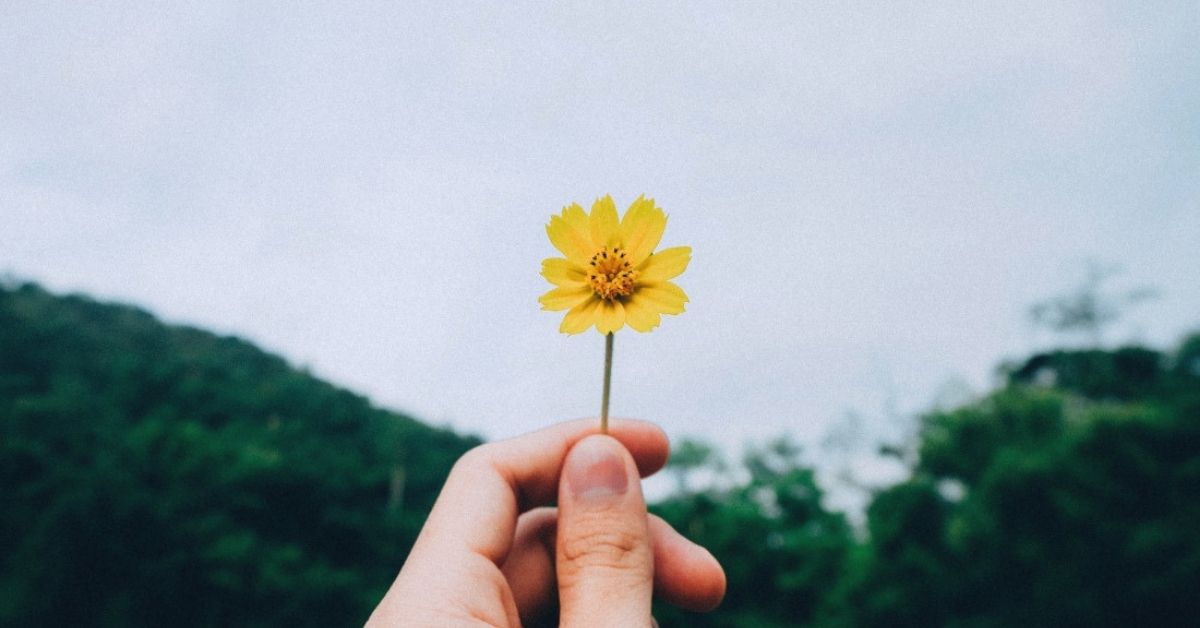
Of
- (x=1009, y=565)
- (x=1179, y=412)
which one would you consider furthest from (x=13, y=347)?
(x=1179, y=412)

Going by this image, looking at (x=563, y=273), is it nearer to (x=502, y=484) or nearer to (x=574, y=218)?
(x=574, y=218)

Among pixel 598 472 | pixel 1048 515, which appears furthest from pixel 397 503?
pixel 598 472

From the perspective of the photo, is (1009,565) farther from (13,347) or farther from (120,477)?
(13,347)

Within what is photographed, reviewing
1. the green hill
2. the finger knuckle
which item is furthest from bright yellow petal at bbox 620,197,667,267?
the green hill

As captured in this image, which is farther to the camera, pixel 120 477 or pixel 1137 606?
pixel 120 477

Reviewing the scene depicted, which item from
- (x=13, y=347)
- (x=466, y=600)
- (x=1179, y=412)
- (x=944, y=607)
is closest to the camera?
(x=466, y=600)

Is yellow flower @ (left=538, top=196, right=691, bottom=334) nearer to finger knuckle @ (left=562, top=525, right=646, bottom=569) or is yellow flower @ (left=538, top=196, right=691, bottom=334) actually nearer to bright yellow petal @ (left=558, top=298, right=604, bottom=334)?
bright yellow petal @ (left=558, top=298, right=604, bottom=334)
